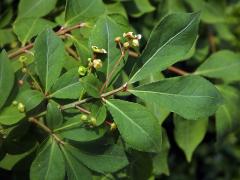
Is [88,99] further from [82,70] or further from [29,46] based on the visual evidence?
[29,46]

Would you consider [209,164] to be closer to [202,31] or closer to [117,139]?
[202,31]

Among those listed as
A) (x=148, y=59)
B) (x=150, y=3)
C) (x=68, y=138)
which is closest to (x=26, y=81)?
(x=68, y=138)

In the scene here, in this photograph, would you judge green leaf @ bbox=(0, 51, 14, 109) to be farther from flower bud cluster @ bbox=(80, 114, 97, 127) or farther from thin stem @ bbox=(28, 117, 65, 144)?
flower bud cluster @ bbox=(80, 114, 97, 127)

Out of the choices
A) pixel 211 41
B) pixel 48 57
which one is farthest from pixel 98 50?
pixel 211 41

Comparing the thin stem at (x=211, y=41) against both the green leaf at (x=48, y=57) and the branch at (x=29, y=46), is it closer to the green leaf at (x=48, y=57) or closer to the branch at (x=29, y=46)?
the branch at (x=29, y=46)

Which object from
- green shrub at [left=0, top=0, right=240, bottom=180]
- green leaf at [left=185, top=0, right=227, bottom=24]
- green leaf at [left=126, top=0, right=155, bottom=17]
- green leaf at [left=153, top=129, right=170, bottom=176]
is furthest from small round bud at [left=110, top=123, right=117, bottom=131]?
green leaf at [left=185, top=0, right=227, bottom=24]

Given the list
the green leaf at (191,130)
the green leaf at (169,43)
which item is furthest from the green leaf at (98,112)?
the green leaf at (191,130)
